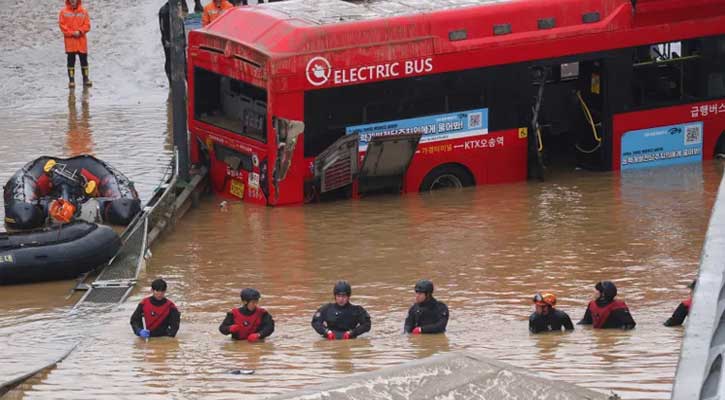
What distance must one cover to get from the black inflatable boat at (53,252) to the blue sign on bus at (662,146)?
333 inches

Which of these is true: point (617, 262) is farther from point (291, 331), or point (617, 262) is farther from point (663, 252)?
point (291, 331)

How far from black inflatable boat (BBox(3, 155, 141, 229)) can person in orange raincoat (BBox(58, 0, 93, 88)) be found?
7668 millimetres

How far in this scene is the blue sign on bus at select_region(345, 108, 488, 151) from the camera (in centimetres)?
2395

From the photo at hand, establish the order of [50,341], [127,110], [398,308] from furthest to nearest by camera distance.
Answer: [127,110] → [398,308] → [50,341]

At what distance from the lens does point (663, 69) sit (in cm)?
2608

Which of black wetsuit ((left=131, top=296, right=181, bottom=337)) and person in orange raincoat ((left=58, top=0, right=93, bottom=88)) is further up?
person in orange raincoat ((left=58, top=0, right=93, bottom=88))

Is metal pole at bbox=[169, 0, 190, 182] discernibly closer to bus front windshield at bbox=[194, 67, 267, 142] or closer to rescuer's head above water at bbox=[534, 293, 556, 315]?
bus front windshield at bbox=[194, 67, 267, 142]

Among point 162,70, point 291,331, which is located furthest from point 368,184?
point 162,70

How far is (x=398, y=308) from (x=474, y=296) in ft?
3.32

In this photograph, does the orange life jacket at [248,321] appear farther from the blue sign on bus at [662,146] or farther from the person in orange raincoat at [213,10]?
the person in orange raincoat at [213,10]

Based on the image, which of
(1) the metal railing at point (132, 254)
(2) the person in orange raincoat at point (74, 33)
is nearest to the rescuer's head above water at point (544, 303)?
(1) the metal railing at point (132, 254)

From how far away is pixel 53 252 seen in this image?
20094mm

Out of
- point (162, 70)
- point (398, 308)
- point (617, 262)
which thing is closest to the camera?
point (398, 308)

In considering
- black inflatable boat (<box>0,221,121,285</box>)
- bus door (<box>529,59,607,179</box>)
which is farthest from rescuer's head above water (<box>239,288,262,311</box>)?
bus door (<box>529,59,607,179</box>)
